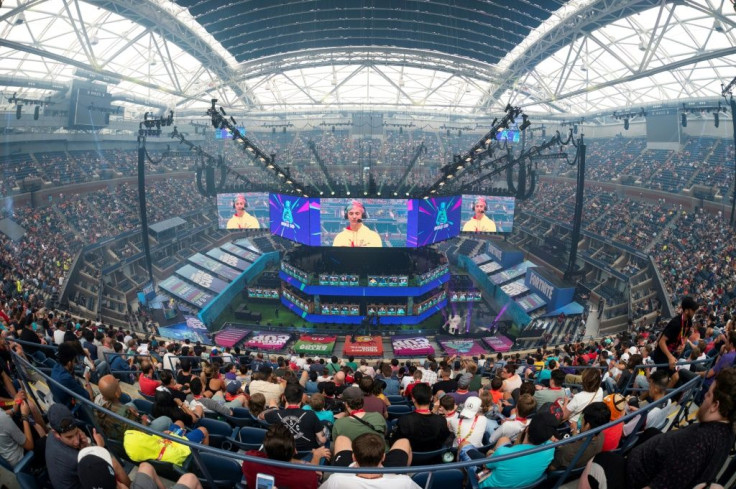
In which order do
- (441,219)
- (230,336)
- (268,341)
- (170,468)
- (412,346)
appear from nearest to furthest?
1. (170,468)
2. (412,346)
3. (268,341)
4. (230,336)
5. (441,219)

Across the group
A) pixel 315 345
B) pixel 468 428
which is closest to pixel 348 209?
pixel 315 345

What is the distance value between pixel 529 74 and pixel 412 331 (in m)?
29.0

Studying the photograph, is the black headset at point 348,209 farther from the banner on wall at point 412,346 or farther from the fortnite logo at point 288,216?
the banner on wall at point 412,346

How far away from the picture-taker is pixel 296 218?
90.1ft

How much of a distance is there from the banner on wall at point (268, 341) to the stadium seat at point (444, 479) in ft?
65.3

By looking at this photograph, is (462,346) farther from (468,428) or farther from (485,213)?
(468,428)

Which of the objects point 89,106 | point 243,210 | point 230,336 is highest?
point 89,106

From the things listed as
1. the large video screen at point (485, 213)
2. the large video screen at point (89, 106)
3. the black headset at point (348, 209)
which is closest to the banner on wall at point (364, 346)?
the black headset at point (348, 209)

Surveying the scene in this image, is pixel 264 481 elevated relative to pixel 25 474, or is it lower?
elevated

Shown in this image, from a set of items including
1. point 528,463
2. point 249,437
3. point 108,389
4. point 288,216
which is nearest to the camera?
point 528,463

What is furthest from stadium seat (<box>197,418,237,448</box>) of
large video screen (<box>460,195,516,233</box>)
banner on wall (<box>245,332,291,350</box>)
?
large video screen (<box>460,195,516,233</box>)

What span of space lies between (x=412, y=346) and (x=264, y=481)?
19.7 metres

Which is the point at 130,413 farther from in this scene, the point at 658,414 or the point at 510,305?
the point at 510,305

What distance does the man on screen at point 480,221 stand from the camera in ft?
105
